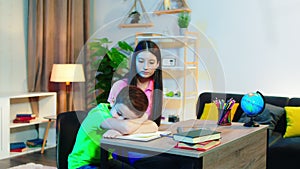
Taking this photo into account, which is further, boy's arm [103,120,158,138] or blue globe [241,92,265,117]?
blue globe [241,92,265,117]

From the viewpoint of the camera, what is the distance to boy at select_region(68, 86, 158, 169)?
153 centimetres

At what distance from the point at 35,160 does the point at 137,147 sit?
275 cm

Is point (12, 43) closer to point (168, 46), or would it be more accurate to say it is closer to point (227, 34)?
point (168, 46)

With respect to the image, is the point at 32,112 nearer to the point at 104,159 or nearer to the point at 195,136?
the point at 104,159

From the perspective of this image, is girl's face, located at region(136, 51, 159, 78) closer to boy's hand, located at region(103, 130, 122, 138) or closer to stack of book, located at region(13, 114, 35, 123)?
boy's hand, located at region(103, 130, 122, 138)

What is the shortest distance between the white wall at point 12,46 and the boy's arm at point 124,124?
3077 mm

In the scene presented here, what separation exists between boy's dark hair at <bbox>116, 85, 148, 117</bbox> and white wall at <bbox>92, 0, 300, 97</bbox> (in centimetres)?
245

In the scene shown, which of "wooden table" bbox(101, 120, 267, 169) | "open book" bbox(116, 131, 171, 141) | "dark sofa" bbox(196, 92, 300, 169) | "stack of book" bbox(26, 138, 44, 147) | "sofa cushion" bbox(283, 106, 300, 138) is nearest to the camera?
"wooden table" bbox(101, 120, 267, 169)

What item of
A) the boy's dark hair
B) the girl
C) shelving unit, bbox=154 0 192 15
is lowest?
the boy's dark hair

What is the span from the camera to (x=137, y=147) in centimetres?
166

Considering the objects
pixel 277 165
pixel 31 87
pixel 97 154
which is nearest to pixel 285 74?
pixel 277 165

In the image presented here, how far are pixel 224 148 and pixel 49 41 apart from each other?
3.43 metres

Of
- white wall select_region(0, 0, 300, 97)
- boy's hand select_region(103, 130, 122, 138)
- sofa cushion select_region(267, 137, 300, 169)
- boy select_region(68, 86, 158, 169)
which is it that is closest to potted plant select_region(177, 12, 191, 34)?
white wall select_region(0, 0, 300, 97)

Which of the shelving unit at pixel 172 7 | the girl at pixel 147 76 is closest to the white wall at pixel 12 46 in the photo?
the shelving unit at pixel 172 7
